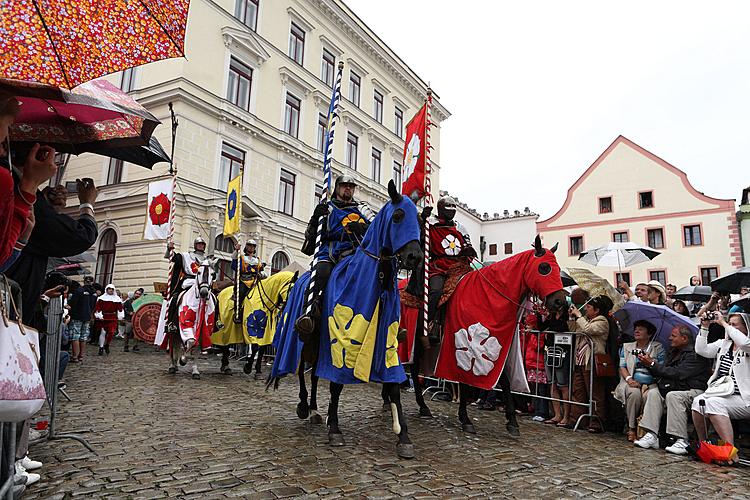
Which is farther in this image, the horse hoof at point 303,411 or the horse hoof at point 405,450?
the horse hoof at point 303,411

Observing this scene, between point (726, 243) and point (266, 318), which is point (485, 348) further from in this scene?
point (726, 243)

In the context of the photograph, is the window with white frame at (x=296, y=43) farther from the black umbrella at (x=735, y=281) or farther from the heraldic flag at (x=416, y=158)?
the black umbrella at (x=735, y=281)

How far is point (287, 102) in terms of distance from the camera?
938 inches

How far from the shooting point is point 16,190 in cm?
245

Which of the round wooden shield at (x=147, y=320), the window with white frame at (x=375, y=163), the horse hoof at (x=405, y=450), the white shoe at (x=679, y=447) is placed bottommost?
the white shoe at (x=679, y=447)

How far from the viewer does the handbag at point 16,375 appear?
195cm

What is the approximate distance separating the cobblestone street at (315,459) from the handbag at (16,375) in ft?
4.26

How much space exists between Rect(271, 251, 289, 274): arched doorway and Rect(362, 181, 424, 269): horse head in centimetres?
1752

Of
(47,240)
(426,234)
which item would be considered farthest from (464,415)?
(47,240)

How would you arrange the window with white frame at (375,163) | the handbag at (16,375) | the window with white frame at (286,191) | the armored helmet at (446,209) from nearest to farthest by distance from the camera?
the handbag at (16,375) < the armored helmet at (446,209) < the window with white frame at (286,191) < the window with white frame at (375,163)

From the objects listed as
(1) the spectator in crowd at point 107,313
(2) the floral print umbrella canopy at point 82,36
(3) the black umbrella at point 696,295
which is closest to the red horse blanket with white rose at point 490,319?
A: (2) the floral print umbrella canopy at point 82,36

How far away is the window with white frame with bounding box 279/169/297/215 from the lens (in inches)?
915

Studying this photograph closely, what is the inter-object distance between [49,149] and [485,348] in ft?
15.0

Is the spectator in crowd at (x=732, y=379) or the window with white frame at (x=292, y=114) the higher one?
the window with white frame at (x=292, y=114)
